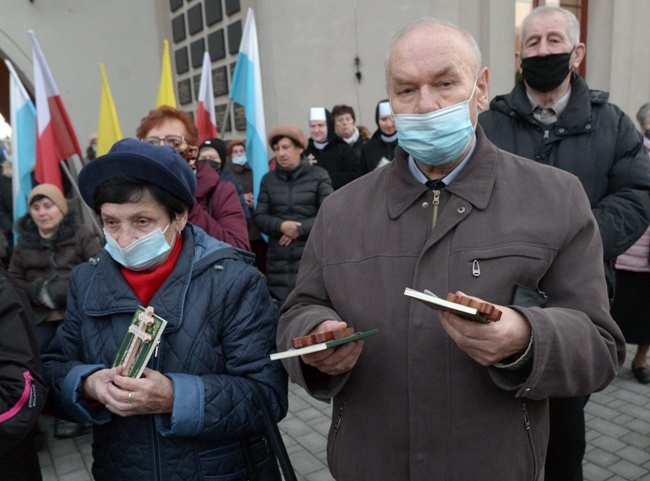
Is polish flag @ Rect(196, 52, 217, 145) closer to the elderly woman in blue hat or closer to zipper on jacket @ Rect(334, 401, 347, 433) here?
the elderly woman in blue hat

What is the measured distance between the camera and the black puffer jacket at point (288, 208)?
513cm

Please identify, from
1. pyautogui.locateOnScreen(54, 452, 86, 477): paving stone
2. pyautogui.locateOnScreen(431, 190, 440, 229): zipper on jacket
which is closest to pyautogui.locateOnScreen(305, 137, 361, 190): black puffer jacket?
pyautogui.locateOnScreen(54, 452, 86, 477): paving stone

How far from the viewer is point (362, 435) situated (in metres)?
1.60

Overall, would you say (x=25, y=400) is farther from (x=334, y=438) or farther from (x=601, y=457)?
(x=601, y=457)

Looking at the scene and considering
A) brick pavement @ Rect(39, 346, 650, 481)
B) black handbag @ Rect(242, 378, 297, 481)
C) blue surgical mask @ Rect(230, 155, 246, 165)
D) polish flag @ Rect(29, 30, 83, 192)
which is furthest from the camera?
blue surgical mask @ Rect(230, 155, 246, 165)

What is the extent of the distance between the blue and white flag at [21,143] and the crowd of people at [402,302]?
3.33 m

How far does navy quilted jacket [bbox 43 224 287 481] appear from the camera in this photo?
1.85m

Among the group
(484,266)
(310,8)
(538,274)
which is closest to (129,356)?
(484,266)

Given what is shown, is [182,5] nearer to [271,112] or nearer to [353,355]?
[271,112]

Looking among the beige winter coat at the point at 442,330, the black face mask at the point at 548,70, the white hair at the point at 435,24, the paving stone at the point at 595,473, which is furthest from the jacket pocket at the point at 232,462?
the paving stone at the point at 595,473

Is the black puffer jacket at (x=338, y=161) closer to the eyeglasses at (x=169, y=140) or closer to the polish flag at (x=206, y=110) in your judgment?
the polish flag at (x=206, y=110)

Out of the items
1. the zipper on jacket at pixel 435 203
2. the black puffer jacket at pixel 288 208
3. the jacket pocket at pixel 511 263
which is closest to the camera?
the jacket pocket at pixel 511 263

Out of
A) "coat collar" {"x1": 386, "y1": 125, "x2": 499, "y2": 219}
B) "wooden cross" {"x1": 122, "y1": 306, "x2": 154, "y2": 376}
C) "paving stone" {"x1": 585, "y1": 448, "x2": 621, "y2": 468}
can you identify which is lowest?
"paving stone" {"x1": 585, "y1": 448, "x2": 621, "y2": 468}

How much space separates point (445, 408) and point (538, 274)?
409 mm
